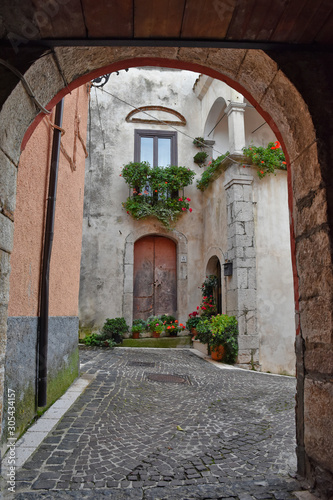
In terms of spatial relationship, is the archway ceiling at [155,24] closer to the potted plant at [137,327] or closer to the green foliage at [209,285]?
the green foliage at [209,285]

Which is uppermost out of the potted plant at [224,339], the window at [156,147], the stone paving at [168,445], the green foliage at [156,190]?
the window at [156,147]

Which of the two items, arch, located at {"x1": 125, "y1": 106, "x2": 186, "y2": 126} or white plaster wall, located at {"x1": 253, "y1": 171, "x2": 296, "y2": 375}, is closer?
white plaster wall, located at {"x1": 253, "y1": 171, "x2": 296, "y2": 375}

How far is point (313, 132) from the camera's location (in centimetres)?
197

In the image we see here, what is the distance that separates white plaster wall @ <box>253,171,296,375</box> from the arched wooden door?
3342mm

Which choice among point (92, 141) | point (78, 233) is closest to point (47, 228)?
point (78, 233)

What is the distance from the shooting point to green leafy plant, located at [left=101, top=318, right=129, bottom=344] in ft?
28.9

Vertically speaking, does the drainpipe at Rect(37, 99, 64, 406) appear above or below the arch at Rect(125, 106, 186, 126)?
below

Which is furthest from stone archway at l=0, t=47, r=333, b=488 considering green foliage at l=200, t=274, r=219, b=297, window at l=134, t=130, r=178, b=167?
window at l=134, t=130, r=178, b=167

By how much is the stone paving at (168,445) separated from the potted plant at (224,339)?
204 centimetres

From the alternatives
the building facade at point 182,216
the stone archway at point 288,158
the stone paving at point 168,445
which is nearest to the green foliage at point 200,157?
the building facade at point 182,216

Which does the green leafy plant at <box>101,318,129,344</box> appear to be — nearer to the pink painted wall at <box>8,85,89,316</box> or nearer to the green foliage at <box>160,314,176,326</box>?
the green foliage at <box>160,314,176,326</box>

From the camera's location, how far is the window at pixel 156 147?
34.1 feet

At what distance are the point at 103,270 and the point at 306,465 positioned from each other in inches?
317

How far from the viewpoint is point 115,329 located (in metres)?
8.84
